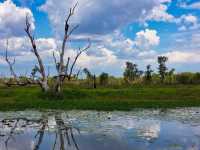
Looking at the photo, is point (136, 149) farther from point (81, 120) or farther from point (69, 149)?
point (81, 120)

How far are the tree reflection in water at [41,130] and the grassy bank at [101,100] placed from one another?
7554mm

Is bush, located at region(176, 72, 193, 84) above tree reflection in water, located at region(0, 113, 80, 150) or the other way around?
above

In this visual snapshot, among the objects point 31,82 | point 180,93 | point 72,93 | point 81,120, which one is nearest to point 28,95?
point 31,82

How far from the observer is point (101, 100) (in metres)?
34.6

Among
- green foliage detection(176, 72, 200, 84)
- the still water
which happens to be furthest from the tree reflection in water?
green foliage detection(176, 72, 200, 84)

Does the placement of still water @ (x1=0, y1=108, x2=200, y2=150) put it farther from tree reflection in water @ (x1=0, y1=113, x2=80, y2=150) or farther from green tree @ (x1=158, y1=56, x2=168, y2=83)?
green tree @ (x1=158, y1=56, x2=168, y2=83)

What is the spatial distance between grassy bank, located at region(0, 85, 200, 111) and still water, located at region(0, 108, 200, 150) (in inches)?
301

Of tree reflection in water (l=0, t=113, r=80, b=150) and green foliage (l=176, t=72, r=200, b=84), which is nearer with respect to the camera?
tree reflection in water (l=0, t=113, r=80, b=150)

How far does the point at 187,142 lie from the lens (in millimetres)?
14070

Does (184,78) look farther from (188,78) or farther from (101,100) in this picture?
(101,100)

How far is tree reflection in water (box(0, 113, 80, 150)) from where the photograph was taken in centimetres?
1410

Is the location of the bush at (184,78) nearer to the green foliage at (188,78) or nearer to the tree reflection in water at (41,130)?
the green foliage at (188,78)

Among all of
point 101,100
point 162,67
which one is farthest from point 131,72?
point 101,100

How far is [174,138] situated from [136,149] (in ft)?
9.08
